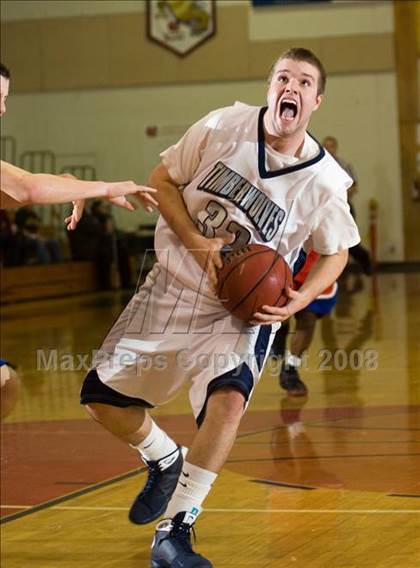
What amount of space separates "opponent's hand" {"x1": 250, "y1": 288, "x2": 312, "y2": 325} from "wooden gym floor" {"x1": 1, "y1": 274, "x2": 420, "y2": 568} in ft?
2.77

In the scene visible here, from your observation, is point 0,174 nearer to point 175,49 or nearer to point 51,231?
point 51,231

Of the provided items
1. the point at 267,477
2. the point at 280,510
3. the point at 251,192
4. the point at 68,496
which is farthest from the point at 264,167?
the point at 68,496

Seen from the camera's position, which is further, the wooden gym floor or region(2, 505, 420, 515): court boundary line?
region(2, 505, 420, 515): court boundary line

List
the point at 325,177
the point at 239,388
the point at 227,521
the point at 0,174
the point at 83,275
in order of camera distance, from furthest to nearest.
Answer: the point at 83,275, the point at 227,521, the point at 325,177, the point at 239,388, the point at 0,174

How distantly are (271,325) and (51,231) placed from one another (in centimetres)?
1516

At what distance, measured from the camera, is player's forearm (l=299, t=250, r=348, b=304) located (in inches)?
177

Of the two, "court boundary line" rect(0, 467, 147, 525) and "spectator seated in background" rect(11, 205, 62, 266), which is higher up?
"spectator seated in background" rect(11, 205, 62, 266)

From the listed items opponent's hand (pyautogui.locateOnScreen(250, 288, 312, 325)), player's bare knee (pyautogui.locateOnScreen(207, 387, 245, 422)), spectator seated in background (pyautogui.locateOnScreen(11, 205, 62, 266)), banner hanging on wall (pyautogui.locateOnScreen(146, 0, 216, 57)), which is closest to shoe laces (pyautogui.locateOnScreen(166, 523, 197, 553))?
player's bare knee (pyautogui.locateOnScreen(207, 387, 245, 422))

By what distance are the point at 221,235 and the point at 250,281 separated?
0.87 ft

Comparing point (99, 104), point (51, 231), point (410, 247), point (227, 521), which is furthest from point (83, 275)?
point (227, 521)

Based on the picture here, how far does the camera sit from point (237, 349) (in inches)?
171

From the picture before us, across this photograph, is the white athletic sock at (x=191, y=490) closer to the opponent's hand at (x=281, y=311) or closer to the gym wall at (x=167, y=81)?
the opponent's hand at (x=281, y=311)

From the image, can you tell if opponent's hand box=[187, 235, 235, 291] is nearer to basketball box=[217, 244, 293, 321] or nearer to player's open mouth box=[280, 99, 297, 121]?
basketball box=[217, 244, 293, 321]

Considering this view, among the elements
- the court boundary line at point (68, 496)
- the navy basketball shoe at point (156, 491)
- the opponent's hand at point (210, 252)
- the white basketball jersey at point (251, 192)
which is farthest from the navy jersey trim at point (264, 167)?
the court boundary line at point (68, 496)
